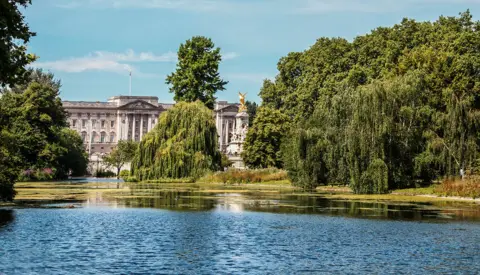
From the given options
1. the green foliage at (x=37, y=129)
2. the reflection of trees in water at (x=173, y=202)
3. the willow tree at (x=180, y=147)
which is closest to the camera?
the reflection of trees in water at (x=173, y=202)

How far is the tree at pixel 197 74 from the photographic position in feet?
326

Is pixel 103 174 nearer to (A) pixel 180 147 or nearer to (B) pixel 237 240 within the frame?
(A) pixel 180 147

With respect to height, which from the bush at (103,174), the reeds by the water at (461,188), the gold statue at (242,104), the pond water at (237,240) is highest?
the gold statue at (242,104)

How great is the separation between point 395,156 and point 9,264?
38.2 meters

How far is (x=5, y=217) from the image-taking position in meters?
30.3

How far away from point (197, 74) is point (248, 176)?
82.1ft

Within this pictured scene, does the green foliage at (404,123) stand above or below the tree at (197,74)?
below

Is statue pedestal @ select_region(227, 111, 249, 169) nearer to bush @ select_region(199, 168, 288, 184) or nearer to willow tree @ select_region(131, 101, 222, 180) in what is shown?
bush @ select_region(199, 168, 288, 184)

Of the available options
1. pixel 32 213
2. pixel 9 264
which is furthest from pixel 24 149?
pixel 9 264

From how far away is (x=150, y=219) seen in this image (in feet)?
103

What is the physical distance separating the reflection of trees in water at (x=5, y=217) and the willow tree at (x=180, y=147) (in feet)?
133

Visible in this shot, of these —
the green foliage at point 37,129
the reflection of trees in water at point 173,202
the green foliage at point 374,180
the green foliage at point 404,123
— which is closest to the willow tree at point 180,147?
the green foliage at point 404,123

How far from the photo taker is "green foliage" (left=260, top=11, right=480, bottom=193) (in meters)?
52.4

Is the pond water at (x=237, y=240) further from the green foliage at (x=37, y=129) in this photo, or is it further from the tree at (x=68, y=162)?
the tree at (x=68, y=162)
